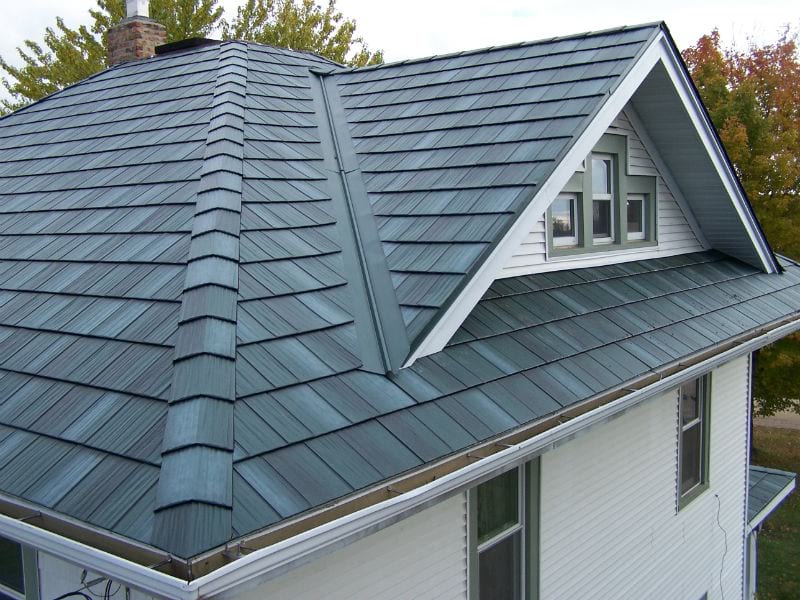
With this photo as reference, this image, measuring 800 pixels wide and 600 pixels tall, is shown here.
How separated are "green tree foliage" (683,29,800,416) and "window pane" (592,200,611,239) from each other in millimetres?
9616

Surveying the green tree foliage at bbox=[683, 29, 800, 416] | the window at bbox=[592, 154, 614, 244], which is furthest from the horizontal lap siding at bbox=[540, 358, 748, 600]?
the green tree foliage at bbox=[683, 29, 800, 416]

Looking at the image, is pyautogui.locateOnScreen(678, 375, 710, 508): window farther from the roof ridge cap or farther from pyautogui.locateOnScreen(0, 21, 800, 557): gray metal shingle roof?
the roof ridge cap

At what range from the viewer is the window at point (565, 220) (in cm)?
720

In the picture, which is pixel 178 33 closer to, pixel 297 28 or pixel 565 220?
pixel 297 28

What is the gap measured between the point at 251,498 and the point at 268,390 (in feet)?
2.53

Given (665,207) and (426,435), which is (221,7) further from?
(426,435)

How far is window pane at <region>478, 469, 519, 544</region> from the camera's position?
17.8ft

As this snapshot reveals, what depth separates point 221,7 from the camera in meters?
23.5

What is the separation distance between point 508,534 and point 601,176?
157 inches

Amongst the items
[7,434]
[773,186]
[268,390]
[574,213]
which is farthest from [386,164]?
[773,186]

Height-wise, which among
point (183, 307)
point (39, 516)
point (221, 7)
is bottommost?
point (39, 516)

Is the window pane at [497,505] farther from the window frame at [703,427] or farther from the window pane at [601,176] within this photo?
the window frame at [703,427]

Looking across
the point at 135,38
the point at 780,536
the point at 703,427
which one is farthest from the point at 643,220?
the point at 780,536

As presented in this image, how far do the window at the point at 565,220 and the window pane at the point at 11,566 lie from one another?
492cm
